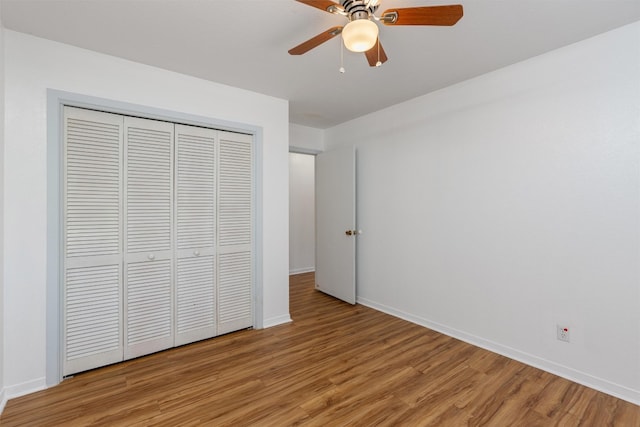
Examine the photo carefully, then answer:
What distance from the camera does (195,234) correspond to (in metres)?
2.75

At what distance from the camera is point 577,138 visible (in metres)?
2.14

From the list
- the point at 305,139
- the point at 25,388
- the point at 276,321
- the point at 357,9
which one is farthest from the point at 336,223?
the point at 25,388

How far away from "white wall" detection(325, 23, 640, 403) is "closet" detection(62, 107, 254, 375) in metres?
1.83

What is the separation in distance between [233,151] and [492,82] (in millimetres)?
2460

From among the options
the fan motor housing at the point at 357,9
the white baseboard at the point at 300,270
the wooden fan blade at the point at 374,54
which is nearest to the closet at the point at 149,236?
the wooden fan blade at the point at 374,54

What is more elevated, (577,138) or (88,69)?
(88,69)

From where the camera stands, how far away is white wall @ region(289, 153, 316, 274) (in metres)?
5.61

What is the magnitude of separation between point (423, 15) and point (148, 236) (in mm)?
2521

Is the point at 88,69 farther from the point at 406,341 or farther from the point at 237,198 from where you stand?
the point at 406,341

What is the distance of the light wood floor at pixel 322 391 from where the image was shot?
1.77m

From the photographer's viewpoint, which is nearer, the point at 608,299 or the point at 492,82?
the point at 608,299

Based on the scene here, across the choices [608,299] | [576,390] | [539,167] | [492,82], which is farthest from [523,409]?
[492,82]

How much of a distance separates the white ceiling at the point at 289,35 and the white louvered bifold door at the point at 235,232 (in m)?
0.70

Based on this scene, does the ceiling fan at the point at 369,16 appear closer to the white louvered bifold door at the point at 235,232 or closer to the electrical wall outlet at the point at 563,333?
the white louvered bifold door at the point at 235,232
